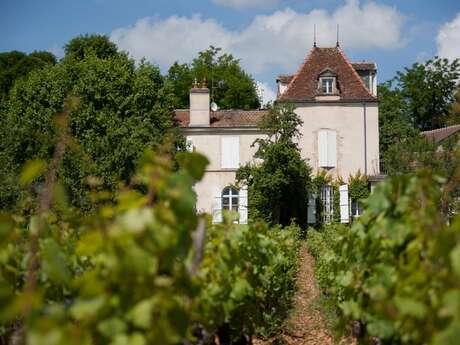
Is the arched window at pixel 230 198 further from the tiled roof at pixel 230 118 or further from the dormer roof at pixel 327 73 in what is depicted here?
the dormer roof at pixel 327 73

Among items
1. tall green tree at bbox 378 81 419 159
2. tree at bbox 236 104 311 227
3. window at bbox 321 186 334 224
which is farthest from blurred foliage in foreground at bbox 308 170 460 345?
tall green tree at bbox 378 81 419 159

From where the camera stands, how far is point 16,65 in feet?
124

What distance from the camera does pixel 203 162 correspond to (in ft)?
8.23

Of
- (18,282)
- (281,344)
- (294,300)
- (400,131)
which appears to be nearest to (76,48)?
(400,131)

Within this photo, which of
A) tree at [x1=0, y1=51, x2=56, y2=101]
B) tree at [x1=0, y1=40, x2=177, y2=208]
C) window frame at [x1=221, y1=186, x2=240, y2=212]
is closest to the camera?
tree at [x1=0, y1=40, x2=177, y2=208]

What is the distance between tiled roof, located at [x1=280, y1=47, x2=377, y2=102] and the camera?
28812mm

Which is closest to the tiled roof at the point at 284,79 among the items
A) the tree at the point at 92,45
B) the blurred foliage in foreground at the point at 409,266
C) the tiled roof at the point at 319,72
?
the tiled roof at the point at 319,72

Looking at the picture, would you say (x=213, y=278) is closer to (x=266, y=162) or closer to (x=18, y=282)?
(x=18, y=282)

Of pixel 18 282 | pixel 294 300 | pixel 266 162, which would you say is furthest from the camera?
pixel 266 162

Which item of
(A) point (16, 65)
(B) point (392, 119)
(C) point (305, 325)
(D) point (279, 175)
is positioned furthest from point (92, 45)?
(C) point (305, 325)

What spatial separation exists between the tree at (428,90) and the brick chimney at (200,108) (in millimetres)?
17505

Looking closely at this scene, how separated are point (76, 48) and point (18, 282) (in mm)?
31886

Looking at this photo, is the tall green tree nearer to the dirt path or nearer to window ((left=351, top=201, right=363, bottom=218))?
window ((left=351, top=201, right=363, bottom=218))

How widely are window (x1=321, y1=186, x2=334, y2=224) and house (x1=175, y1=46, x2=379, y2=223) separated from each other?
0.14 feet
